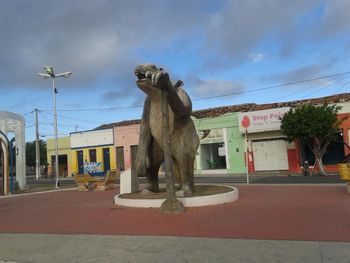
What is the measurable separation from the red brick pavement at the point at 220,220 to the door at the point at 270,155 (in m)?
21.0

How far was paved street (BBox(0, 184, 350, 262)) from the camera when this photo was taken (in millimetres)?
6832

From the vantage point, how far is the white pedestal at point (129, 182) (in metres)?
15.5

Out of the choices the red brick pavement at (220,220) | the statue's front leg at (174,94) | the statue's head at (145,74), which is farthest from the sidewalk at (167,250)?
the statue's head at (145,74)

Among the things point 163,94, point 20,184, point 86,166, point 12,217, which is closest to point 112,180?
point 20,184

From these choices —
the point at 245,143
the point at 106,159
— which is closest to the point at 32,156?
the point at 106,159

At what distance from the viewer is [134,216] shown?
10945 mm

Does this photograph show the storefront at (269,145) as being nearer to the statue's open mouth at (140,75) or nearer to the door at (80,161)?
the door at (80,161)

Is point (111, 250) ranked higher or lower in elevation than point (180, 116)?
lower

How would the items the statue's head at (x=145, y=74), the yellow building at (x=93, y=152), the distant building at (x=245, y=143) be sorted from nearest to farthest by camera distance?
the statue's head at (x=145, y=74) → the distant building at (x=245, y=143) → the yellow building at (x=93, y=152)

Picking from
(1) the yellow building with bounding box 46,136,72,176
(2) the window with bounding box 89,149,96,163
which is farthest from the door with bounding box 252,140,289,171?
(1) the yellow building with bounding box 46,136,72,176

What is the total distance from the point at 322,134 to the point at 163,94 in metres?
20.1

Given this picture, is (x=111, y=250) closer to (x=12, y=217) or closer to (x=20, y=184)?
(x=12, y=217)

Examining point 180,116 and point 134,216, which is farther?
point 180,116

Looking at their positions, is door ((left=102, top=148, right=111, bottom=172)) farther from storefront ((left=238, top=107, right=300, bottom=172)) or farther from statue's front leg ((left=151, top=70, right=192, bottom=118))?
statue's front leg ((left=151, top=70, right=192, bottom=118))
